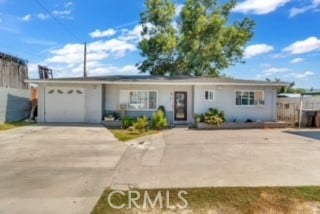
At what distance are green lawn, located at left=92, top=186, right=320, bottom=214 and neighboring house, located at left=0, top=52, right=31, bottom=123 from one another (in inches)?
638

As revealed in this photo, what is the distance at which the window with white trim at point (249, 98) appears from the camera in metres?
20.6

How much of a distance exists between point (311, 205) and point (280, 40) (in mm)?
26964

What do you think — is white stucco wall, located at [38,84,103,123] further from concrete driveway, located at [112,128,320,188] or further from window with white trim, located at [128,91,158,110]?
concrete driveway, located at [112,128,320,188]

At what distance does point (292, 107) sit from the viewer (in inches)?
842

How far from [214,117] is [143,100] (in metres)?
4.37

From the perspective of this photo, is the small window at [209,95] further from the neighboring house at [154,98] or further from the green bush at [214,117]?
the green bush at [214,117]

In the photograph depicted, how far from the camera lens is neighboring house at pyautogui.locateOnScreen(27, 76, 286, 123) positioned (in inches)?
795

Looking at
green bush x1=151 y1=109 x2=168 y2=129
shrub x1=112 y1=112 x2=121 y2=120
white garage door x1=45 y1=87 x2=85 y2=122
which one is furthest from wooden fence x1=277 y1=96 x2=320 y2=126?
white garage door x1=45 y1=87 x2=85 y2=122

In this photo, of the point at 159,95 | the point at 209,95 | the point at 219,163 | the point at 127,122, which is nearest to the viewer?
the point at 219,163

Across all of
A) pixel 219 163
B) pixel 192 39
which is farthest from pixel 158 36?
pixel 219 163

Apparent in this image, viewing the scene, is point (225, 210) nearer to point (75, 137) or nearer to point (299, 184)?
point (299, 184)

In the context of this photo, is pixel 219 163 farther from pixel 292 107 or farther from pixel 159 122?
pixel 292 107

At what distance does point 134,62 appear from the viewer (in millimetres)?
32719

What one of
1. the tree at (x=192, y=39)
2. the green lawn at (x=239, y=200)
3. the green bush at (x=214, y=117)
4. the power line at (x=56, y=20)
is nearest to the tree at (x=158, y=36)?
the tree at (x=192, y=39)
